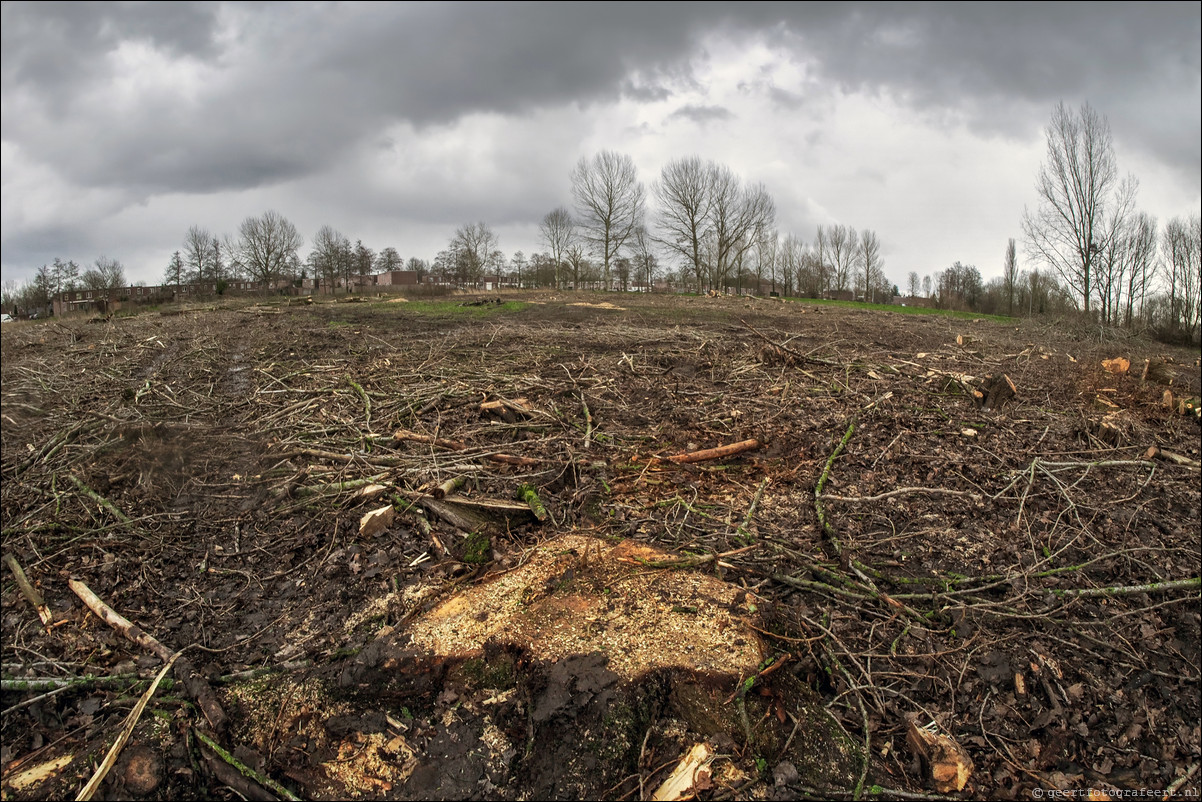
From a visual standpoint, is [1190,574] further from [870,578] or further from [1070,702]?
[870,578]

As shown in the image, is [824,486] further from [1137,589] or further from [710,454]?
[1137,589]

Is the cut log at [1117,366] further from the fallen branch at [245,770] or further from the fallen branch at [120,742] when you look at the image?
the fallen branch at [120,742]

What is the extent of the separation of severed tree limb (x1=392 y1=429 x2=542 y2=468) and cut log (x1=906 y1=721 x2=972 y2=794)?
11.3 ft

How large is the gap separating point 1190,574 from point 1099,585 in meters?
0.81

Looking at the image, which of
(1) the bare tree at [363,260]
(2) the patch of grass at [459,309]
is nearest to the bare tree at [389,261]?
(1) the bare tree at [363,260]

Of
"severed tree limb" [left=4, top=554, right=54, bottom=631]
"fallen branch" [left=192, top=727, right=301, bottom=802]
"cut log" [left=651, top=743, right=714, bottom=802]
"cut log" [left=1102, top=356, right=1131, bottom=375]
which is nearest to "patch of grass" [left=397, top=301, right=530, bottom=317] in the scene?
"severed tree limb" [left=4, top=554, right=54, bottom=631]

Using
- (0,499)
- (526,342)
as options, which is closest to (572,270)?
(526,342)

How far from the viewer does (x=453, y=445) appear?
5590 mm

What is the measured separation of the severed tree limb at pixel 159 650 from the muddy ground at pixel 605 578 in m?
0.04

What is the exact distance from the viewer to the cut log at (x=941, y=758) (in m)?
2.48

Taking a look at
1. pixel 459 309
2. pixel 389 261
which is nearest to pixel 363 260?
pixel 389 261

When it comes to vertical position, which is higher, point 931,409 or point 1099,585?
point 931,409

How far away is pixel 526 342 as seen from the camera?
10.9 metres

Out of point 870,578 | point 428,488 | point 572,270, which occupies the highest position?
point 572,270
